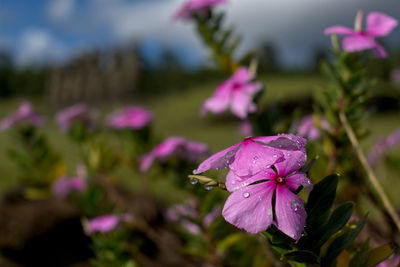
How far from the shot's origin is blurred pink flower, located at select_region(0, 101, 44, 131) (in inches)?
56.3

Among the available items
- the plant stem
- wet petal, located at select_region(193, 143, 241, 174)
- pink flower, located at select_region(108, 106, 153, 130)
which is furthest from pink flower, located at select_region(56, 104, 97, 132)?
wet petal, located at select_region(193, 143, 241, 174)

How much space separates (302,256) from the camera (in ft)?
1.28

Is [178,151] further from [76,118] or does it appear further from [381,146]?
[381,146]

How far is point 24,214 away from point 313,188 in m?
1.87

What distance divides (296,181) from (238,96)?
1.79 feet

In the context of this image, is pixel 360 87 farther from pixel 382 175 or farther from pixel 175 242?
pixel 175 242

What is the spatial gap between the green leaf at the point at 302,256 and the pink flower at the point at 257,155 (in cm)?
10

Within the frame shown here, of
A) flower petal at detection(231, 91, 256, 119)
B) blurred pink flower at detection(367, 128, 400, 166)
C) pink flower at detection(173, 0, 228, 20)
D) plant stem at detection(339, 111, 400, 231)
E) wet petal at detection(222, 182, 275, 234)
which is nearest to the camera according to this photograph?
wet petal at detection(222, 182, 275, 234)

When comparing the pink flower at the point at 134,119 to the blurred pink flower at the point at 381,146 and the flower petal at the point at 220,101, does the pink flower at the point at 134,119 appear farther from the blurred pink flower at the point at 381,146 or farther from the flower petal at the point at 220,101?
the blurred pink flower at the point at 381,146

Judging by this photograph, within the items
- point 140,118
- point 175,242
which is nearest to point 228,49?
point 140,118

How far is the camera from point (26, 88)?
2523 centimetres

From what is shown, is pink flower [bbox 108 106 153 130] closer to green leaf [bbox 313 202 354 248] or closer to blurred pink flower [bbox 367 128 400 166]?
blurred pink flower [bbox 367 128 400 166]

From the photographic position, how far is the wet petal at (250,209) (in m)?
0.35

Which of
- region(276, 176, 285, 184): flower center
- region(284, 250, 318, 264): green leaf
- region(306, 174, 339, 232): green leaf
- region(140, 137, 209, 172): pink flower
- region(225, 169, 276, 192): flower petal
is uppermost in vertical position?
region(225, 169, 276, 192): flower petal
